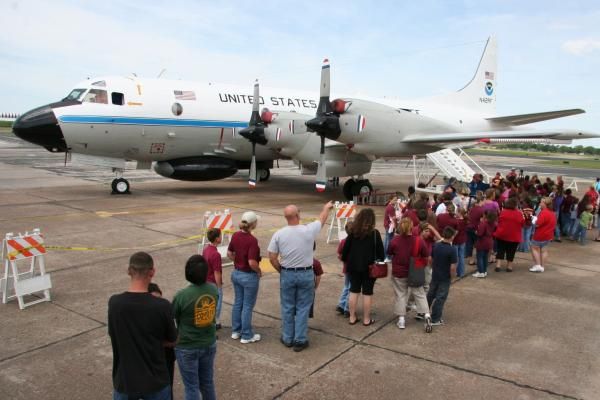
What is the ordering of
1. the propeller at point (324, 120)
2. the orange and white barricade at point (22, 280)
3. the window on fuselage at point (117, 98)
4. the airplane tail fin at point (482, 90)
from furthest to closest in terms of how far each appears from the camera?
the airplane tail fin at point (482, 90)
the window on fuselage at point (117, 98)
the propeller at point (324, 120)
the orange and white barricade at point (22, 280)

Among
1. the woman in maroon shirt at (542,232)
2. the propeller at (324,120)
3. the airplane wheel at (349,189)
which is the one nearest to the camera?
the woman in maroon shirt at (542,232)

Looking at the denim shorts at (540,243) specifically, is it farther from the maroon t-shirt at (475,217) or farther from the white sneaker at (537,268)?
the maroon t-shirt at (475,217)

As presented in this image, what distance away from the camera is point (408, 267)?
5.99 meters

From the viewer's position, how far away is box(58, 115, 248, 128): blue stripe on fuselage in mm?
15016

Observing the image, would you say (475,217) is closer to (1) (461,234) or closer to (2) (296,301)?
(1) (461,234)

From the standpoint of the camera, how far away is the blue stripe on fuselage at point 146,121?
A: 591 inches

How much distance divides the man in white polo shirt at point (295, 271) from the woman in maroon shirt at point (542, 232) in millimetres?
5614

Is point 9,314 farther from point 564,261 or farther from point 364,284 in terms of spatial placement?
point 564,261

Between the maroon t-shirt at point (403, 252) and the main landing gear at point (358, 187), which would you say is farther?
the main landing gear at point (358, 187)

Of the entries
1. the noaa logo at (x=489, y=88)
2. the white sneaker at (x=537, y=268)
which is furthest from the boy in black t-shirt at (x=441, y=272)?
the noaa logo at (x=489, y=88)

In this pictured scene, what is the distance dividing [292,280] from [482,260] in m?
4.58

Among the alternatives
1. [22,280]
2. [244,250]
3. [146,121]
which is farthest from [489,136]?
[22,280]

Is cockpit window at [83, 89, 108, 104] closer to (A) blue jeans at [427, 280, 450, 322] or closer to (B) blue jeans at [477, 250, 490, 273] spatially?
(B) blue jeans at [477, 250, 490, 273]

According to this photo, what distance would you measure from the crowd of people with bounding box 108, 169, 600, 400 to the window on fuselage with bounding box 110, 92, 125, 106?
1076 cm
